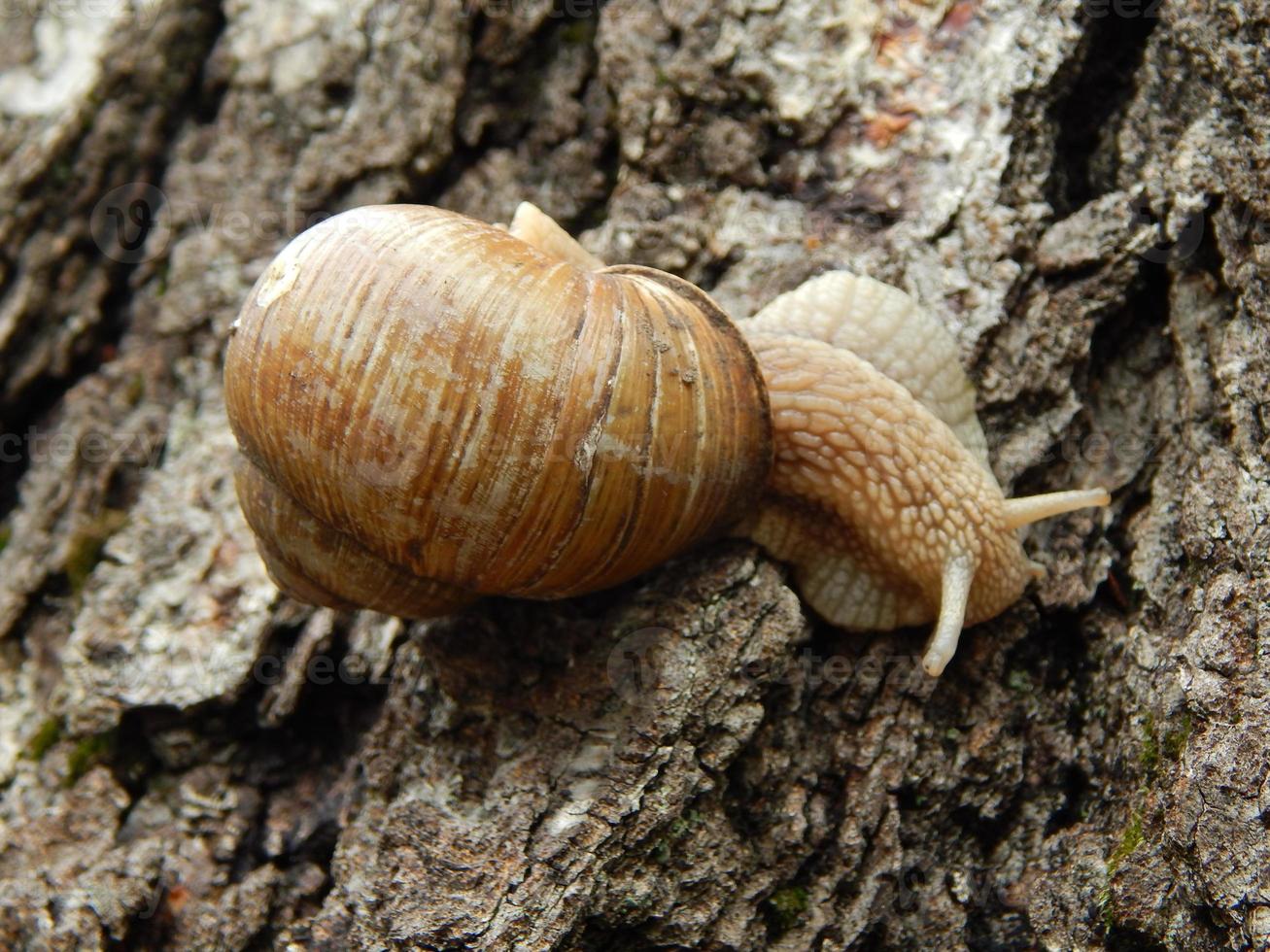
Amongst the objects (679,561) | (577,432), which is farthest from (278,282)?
(679,561)

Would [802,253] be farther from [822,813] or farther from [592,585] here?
[822,813]

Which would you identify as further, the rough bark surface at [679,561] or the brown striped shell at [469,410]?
the rough bark surface at [679,561]

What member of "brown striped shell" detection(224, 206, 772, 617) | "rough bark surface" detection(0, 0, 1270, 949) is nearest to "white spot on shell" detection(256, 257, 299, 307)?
"brown striped shell" detection(224, 206, 772, 617)

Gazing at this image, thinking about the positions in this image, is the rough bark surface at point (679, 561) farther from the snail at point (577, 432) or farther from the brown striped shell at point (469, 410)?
the brown striped shell at point (469, 410)

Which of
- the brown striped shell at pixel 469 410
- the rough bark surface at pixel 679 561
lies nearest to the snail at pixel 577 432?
the brown striped shell at pixel 469 410

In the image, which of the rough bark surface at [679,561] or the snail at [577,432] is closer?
the snail at [577,432]

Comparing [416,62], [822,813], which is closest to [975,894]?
[822,813]

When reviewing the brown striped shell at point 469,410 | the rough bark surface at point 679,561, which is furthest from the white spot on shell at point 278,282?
the rough bark surface at point 679,561
